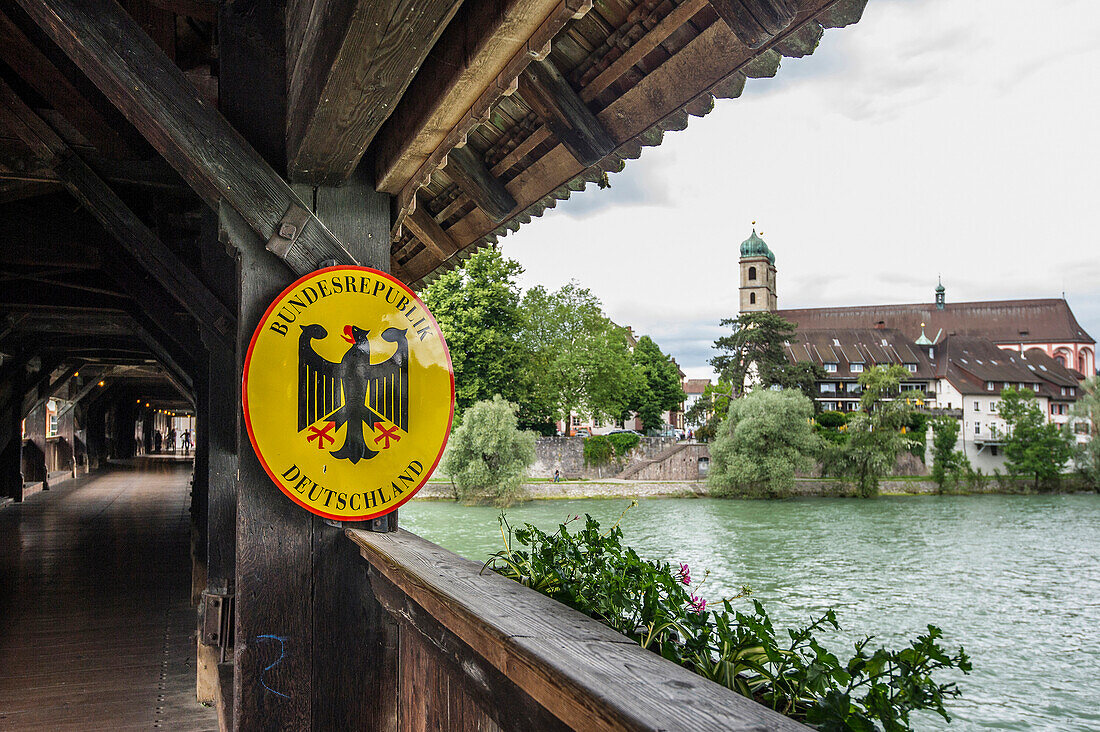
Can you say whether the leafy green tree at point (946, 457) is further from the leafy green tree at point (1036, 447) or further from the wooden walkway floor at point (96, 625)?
the wooden walkway floor at point (96, 625)

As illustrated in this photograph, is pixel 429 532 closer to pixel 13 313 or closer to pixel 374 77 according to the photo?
pixel 13 313

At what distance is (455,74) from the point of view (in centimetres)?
146

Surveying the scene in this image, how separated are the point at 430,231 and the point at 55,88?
1420 millimetres

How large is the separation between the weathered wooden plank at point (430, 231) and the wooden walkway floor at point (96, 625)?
2.14 m

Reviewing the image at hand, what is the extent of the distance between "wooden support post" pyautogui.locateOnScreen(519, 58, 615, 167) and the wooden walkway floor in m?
2.78

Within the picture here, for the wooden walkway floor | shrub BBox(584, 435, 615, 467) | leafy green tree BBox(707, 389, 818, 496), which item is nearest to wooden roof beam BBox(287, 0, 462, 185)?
the wooden walkway floor

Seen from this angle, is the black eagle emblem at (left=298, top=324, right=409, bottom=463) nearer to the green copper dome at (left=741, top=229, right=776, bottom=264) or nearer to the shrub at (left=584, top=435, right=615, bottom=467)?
the shrub at (left=584, top=435, right=615, bottom=467)

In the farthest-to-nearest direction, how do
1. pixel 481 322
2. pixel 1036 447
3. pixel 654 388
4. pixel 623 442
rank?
pixel 654 388 → pixel 1036 447 → pixel 623 442 → pixel 481 322

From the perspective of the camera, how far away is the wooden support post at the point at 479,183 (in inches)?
103

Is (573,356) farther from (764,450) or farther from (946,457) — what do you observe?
(946,457)

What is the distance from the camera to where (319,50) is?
1.45 m

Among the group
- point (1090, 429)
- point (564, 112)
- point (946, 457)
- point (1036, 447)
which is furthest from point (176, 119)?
point (1090, 429)

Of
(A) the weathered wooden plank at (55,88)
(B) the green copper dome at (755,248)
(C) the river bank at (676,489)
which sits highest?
(B) the green copper dome at (755,248)

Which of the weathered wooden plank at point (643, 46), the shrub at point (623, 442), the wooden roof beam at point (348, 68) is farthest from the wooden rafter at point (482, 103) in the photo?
the shrub at point (623, 442)
